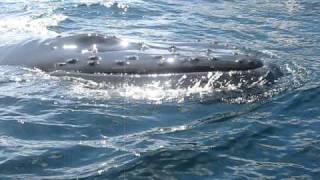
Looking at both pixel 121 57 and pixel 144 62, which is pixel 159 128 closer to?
pixel 144 62

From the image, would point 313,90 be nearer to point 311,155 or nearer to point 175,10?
point 311,155

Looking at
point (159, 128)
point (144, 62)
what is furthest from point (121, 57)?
point (159, 128)

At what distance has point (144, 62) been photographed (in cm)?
938

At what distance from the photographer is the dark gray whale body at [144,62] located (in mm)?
9180

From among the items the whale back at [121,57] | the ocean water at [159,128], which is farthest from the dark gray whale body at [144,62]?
the ocean water at [159,128]

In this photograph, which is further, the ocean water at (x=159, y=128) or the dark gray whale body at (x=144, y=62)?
the dark gray whale body at (x=144, y=62)

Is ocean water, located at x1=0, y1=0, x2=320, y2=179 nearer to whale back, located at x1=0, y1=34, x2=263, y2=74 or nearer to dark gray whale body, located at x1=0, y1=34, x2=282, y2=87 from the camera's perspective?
dark gray whale body, located at x1=0, y1=34, x2=282, y2=87

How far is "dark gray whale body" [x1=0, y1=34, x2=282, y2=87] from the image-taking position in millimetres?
9180

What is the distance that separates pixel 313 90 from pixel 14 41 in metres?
5.57

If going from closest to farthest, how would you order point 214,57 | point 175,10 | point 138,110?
1. point 138,110
2. point 214,57
3. point 175,10

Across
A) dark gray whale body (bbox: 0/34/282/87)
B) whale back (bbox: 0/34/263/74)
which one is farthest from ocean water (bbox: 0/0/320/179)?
whale back (bbox: 0/34/263/74)

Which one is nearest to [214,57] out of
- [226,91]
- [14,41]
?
[226,91]

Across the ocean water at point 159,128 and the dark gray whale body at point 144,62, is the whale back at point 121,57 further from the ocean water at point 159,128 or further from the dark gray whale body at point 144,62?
the ocean water at point 159,128

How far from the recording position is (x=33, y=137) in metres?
7.91
